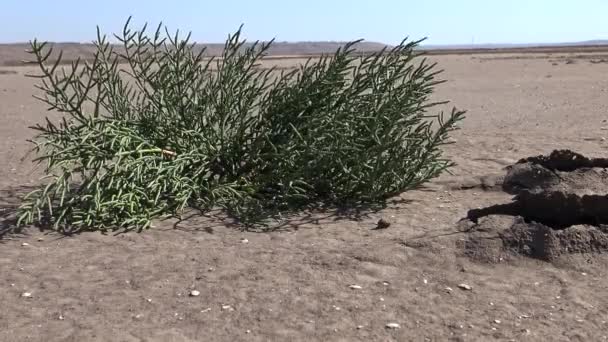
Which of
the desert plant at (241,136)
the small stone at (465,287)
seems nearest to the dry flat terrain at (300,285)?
the small stone at (465,287)

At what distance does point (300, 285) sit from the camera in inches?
176

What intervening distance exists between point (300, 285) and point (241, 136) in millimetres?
2131

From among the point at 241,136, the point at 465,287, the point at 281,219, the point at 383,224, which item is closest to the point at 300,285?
the point at 465,287

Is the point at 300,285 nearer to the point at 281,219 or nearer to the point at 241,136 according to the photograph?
the point at 281,219

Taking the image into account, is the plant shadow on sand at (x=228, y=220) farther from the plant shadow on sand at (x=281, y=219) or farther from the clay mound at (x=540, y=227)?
the clay mound at (x=540, y=227)

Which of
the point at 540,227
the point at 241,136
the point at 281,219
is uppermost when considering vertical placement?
the point at 241,136

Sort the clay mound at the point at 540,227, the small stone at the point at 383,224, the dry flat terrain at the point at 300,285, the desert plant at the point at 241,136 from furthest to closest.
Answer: the desert plant at the point at 241,136
the small stone at the point at 383,224
the clay mound at the point at 540,227
the dry flat terrain at the point at 300,285

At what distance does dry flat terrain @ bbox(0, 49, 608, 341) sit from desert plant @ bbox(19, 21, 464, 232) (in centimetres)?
34

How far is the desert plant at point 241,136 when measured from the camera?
5.90 meters

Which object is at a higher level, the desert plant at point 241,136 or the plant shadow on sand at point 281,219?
the desert plant at point 241,136

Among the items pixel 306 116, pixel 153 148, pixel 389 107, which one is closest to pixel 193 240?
pixel 153 148

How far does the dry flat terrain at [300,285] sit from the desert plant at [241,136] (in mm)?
335

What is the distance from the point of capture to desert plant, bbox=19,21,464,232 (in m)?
5.90

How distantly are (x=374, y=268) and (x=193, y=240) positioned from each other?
1.39 meters
